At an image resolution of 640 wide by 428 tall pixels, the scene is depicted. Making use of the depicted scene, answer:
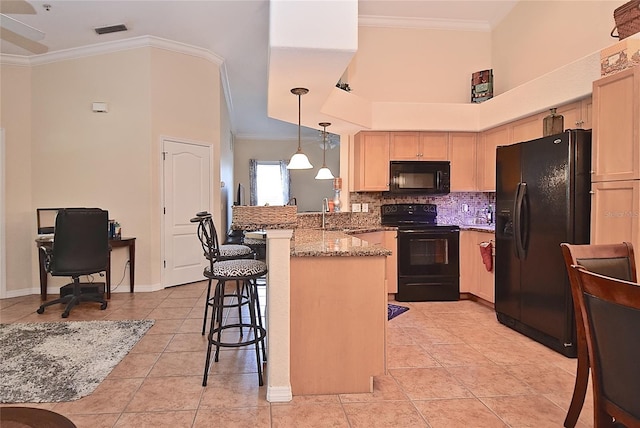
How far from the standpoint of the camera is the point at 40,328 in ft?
11.6

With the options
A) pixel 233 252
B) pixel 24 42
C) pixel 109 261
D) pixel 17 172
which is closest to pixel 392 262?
pixel 233 252

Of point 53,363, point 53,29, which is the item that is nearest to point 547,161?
point 53,363

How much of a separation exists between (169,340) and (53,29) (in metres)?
3.72

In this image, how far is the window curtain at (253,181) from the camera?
33.0 ft

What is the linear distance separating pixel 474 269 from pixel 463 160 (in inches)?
54.0

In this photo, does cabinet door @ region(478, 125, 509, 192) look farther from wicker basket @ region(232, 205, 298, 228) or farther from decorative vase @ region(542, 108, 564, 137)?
wicker basket @ region(232, 205, 298, 228)

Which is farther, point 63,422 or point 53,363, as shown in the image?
point 53,363

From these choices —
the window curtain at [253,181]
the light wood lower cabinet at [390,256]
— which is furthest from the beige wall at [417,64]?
the window curtain at [253,181]

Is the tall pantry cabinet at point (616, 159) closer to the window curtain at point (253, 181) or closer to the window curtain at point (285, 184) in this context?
the window curtain at point (285, 184)

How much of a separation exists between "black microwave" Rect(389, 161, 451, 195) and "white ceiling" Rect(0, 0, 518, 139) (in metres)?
1.76

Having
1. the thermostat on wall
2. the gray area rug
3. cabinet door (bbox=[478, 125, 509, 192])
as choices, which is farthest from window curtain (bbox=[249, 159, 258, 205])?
the gray area rug

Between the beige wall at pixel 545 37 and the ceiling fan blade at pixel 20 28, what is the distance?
4634 mm

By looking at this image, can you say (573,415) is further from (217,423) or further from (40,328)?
(40,328)

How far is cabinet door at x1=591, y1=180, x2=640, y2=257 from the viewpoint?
2.45 meters
